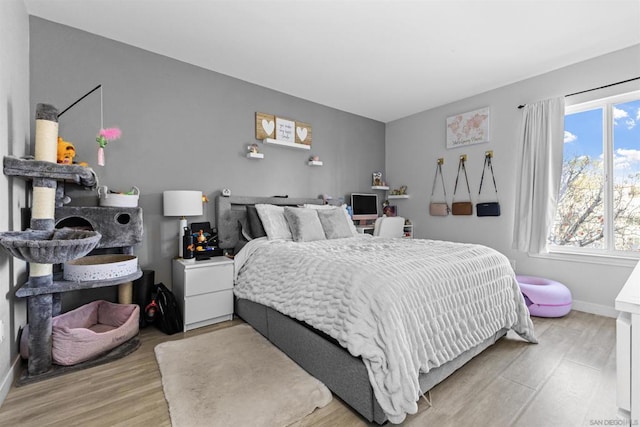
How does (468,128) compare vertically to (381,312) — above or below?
above

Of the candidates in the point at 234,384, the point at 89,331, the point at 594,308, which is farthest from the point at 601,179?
the point at 89,331

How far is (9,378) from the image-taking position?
1648 mm

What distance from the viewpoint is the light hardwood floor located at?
143 cm

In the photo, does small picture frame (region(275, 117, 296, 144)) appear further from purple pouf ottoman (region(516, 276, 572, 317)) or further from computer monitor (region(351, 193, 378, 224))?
purple pouf ottoman (region(516, 276, 572, 317))

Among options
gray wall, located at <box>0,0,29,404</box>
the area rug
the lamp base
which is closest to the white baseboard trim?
gray wall, located at <box>0,0,29,404</box>

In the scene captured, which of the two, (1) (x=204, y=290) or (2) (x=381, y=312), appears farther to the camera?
(1) (x=204, y=290)

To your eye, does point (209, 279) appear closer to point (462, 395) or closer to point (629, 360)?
point (462, 395)

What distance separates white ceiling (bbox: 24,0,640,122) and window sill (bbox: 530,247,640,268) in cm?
204

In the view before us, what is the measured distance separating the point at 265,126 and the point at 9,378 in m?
3.03

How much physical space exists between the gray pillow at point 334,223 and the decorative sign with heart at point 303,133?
1.18 meters

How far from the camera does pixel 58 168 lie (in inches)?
71.0

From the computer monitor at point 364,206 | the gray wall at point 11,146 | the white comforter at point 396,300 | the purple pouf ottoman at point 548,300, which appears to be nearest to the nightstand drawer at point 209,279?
the white comforter at point 396,300

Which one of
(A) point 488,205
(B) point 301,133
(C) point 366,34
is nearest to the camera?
(C) point 366,34

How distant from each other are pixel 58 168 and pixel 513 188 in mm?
4419
